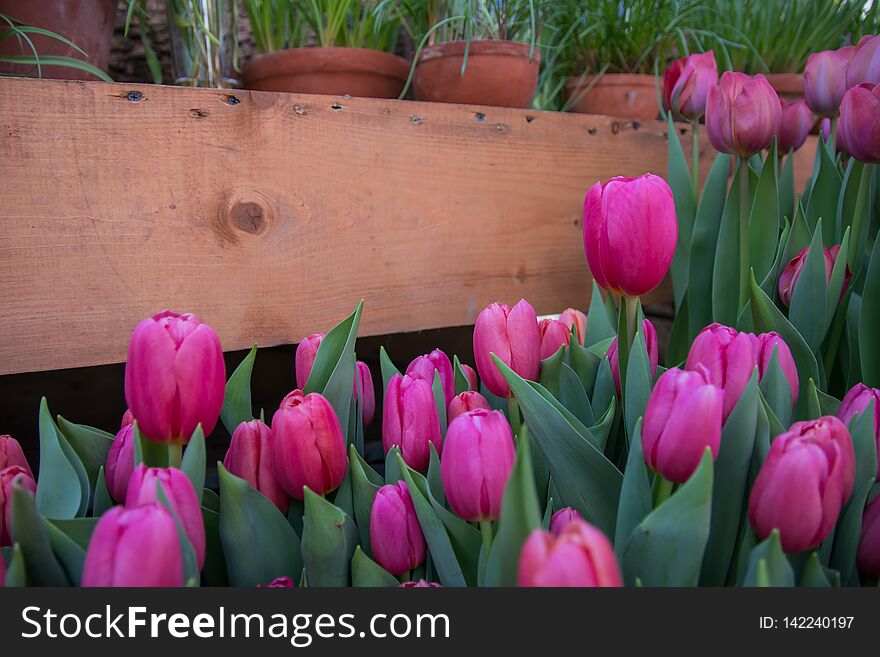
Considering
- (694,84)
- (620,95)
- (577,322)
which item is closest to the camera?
(577,322)

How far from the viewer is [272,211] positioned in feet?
2.66

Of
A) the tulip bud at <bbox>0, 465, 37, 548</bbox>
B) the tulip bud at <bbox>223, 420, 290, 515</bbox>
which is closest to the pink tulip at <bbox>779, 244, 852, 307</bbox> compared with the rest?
the tulip bud at <bbox>223, 420, 290, 515</bbox>

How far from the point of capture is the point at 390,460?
1.31 ft

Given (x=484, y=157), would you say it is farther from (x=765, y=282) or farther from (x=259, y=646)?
(x=259, y=646)

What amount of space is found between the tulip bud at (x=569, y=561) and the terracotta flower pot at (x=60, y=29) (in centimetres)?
78

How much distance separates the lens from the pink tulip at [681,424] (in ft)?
0.92

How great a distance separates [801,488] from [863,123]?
339 millimetres

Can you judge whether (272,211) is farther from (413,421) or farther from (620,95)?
(620,95)

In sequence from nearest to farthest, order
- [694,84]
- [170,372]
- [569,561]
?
[569,561]
[170,372]
[694,84]

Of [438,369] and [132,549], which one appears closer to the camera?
[132,549]

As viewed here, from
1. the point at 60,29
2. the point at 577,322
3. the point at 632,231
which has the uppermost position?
the point at 60,29

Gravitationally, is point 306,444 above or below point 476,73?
below

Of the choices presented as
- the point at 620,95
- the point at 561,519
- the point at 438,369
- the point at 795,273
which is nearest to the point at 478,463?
the point at 561,519

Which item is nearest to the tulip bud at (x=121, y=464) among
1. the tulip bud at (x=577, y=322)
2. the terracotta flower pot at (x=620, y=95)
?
the tulip bud at (x=577, y=322)
